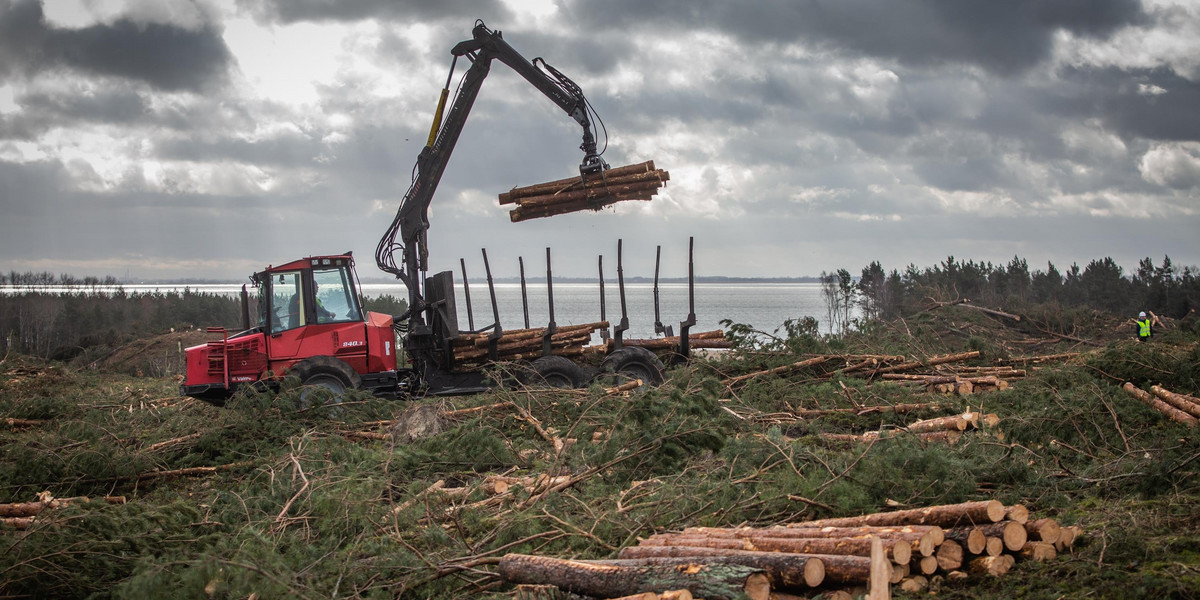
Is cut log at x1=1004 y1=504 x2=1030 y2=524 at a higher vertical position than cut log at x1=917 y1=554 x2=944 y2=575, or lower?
higher

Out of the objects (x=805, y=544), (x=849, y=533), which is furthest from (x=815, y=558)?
(x=849, y=533)

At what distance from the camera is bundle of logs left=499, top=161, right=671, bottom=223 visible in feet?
41.8

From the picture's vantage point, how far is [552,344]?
13820 mm

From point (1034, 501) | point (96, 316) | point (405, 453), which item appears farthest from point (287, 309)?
point (96, 316)

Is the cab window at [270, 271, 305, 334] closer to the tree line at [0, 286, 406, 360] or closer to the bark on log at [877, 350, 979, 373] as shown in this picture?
the bark on log at [877, 350, 979, 373]

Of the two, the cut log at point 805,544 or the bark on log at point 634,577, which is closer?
the bark on log at point 634,577

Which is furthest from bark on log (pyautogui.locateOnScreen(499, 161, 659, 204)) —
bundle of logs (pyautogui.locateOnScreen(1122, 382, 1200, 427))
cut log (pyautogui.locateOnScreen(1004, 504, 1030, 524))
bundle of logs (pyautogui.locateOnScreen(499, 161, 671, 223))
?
cut log (pyautogui.locateOnScreen(1004, 504, 1030, 524))

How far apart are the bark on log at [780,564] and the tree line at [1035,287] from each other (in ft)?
80.3

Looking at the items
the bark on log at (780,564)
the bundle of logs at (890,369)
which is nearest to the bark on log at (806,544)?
the bark on log at (780,564)

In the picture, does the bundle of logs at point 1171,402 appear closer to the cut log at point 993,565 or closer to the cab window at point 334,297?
the cut log at point 993,565

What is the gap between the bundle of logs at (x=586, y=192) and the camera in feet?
41.8

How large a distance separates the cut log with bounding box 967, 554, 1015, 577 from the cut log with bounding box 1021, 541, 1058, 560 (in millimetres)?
137

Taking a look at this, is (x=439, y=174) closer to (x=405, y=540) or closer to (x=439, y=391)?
(x=439, y=391)

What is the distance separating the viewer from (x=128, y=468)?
27.4 feet
